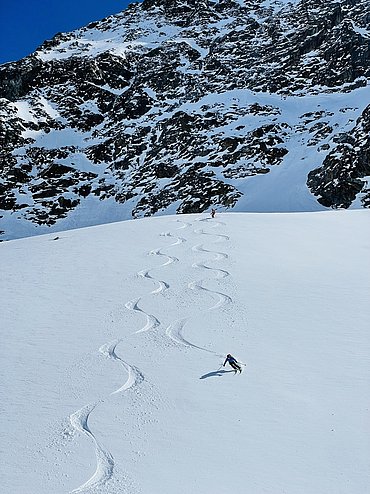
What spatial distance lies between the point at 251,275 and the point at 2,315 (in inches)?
328

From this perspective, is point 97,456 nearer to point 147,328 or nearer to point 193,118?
point 147,328

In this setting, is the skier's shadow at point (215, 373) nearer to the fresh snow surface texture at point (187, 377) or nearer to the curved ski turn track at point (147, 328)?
the fresh snow surface texture at point (187, 377)

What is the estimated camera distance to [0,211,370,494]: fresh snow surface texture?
22.5 ft

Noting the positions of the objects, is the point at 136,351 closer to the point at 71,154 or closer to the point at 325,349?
the point at 325,349


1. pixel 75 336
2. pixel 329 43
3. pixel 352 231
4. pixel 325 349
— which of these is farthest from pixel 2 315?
pixel 329 43

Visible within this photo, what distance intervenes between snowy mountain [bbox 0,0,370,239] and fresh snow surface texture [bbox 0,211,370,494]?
42314 millimetres

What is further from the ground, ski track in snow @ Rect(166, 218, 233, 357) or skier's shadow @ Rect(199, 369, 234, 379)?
ski track in snow @ Rect(166, 218, 233, 357)

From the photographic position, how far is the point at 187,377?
9.59 meters

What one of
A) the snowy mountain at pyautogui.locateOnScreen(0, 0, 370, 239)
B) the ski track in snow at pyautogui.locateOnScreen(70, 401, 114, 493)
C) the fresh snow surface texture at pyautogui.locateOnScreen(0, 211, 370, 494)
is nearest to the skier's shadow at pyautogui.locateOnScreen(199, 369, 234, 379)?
the fresh snow surface texture at pyautogui.locateOnScreen(0, 211, 370, 494)

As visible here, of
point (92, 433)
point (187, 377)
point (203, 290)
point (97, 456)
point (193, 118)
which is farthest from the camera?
point (193, 118)

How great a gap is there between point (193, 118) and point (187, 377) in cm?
8460

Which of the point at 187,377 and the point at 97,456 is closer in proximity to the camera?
the point at 97,456

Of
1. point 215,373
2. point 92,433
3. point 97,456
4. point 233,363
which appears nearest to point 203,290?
point 215,373

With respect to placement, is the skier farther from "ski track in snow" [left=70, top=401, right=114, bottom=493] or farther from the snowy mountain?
the snowy mountain
